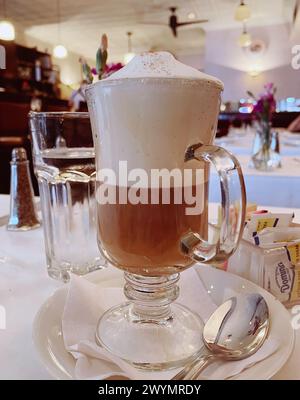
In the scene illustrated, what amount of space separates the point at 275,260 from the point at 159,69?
26 cm

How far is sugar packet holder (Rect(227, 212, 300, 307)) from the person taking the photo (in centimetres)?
45

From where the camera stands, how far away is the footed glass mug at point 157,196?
0.35m

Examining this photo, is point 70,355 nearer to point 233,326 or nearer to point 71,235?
point 233,326

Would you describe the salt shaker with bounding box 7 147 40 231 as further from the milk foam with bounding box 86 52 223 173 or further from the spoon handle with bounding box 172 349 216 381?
the spoon handle with bounding box 172 349 216 381

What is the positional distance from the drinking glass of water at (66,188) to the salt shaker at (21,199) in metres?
0.15

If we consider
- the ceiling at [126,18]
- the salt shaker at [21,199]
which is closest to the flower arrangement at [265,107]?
the salt shaker at [21,199]

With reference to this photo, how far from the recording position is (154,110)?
0.36 metres

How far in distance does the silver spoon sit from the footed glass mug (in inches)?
0.7

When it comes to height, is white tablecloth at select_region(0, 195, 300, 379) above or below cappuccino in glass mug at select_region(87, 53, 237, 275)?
below

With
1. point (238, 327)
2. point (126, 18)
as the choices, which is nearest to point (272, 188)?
point (238, 327)

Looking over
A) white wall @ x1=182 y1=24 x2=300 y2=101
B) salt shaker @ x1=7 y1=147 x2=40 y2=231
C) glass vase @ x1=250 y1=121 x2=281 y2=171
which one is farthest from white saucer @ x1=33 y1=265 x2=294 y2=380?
white wall @ x1=182 y1=24 x2=300 y2=101

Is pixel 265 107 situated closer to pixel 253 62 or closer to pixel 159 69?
pixel 159 69

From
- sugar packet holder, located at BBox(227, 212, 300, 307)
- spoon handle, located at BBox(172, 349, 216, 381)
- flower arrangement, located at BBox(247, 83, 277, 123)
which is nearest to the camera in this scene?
spoon handle, located at BBox(172, 349, 216, 381)

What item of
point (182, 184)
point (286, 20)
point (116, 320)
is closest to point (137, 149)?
point (182, 184)
